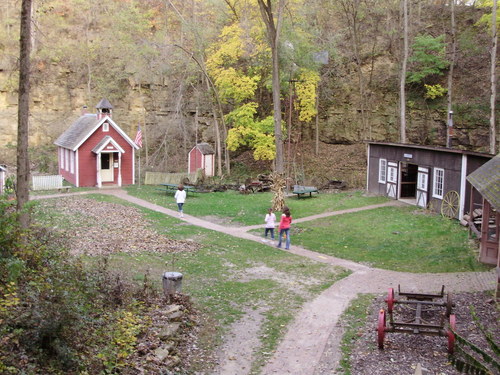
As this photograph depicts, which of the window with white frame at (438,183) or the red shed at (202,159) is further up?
the red shed at (202,159)

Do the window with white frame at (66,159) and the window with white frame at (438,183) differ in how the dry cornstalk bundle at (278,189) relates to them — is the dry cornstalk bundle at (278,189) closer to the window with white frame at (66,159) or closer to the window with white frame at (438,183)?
the window with white frame at (438,183)

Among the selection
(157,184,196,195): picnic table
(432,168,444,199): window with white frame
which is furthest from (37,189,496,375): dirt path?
(157,184,196,195): picnic table

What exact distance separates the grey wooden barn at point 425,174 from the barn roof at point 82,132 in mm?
16550

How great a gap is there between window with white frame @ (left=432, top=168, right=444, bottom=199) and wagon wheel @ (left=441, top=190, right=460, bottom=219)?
720mm

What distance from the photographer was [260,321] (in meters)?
11.5

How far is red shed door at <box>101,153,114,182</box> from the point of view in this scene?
3378 centimetres

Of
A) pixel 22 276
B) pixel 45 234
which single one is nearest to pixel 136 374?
pixel 22 276

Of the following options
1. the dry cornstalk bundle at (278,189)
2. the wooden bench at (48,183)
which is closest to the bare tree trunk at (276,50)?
the dry cornstalk bundle at (278,189)

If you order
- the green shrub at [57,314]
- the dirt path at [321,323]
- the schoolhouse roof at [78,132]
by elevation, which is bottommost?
the dirt path at [321,323]

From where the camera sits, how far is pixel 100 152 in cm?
3266

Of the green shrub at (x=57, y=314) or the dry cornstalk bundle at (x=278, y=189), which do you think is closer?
the green shrub at (x=57, y=314)

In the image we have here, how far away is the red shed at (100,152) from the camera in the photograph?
107 ft

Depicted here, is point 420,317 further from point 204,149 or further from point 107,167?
point 204,149

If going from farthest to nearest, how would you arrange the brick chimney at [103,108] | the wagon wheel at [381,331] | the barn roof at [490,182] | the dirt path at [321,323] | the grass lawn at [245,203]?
the brick chimney at [103,108] → the grass lawn at [245,203] → the barn roof at [490,182] → the wagon wheel at [381,331] → the dirt path at [321,323]
